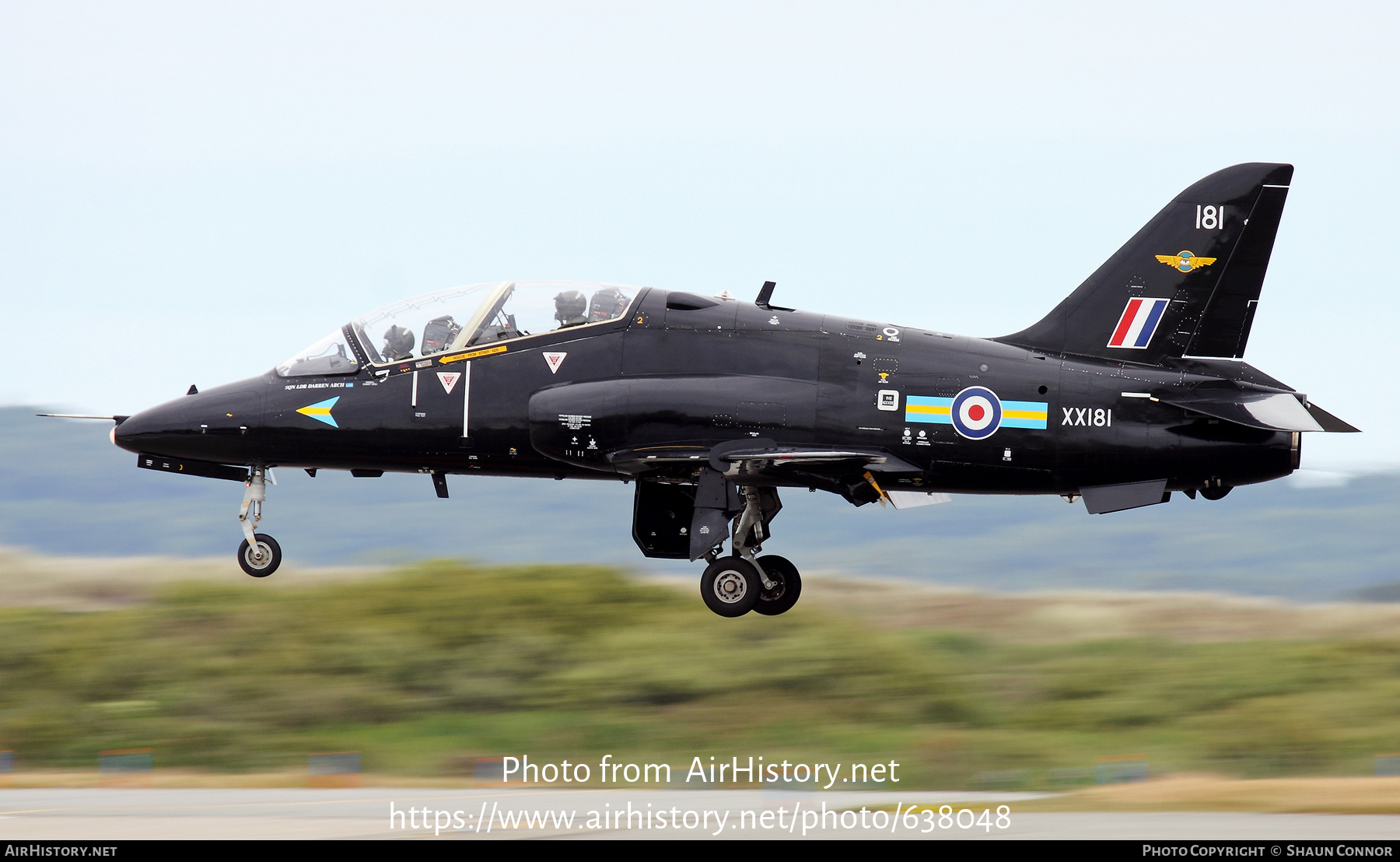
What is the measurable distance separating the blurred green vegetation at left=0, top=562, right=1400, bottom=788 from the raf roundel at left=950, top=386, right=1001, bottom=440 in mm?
7991

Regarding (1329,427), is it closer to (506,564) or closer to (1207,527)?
(506,564)

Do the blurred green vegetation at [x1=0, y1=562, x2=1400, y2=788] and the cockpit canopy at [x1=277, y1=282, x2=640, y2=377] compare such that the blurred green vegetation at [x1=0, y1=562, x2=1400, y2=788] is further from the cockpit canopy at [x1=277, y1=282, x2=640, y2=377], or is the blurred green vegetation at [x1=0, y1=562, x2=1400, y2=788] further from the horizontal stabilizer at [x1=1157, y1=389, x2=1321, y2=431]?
the cockpit canopy at [x1=277, y1=282, x2=640, y2=377]

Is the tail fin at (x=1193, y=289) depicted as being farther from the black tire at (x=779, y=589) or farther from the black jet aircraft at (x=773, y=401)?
the black tire at (x=779, y=589)

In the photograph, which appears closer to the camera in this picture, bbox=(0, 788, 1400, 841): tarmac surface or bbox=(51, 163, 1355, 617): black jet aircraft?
bbox=(0, 788, 1400, 841): tarmac surface

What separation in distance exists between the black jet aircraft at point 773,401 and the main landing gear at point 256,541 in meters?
0.31

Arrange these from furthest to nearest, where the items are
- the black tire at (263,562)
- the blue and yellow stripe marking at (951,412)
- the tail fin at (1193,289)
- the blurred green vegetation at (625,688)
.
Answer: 1. the blurred green vegetation at (625,688)
2. the black tire at (263,562)
3. the tail fin at (1193,289)
4. the blue and yellow stripe marking at (951,412)

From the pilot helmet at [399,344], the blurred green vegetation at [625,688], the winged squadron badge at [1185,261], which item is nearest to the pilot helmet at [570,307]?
the pilot helmet at [399,344]

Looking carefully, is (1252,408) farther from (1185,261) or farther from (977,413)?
(977,413)

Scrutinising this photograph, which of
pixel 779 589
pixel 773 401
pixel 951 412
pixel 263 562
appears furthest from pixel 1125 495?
pixel 263 562

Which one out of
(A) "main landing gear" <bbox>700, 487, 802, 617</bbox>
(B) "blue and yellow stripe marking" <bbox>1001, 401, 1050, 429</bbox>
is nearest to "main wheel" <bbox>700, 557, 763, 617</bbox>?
(A) "main landing gear" <bbox>700, 487, 802, 617</bbox>

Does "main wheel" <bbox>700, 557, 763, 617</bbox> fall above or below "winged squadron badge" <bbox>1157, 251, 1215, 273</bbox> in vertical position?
below

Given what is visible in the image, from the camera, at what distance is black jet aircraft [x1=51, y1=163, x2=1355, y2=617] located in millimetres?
18203

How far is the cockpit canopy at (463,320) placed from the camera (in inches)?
761

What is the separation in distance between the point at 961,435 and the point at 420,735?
44.3 ft
